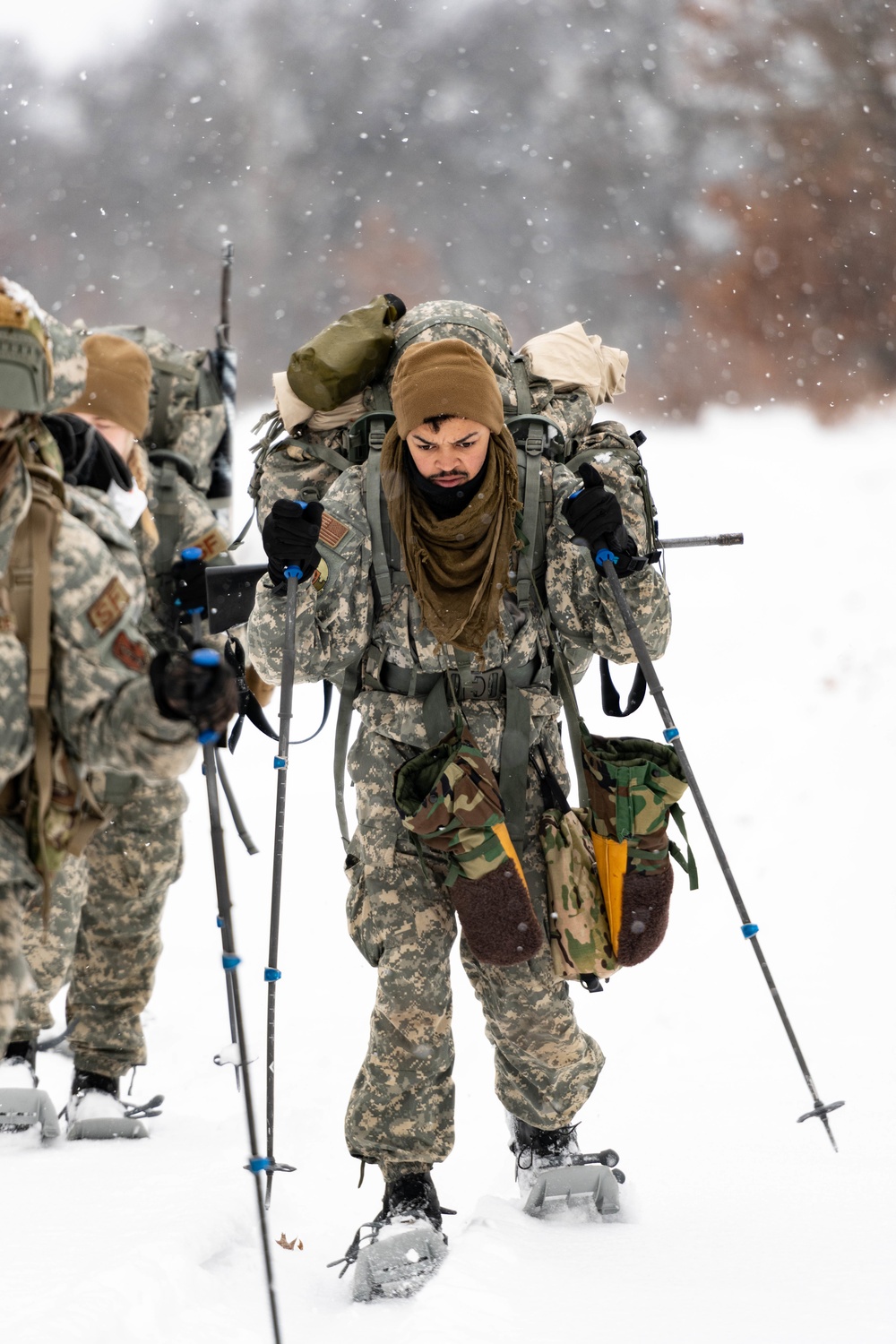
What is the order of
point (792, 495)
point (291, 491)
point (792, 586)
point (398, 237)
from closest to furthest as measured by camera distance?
point (291, 491) → point (792, 586) → point (792, 495) → point (398, 237)

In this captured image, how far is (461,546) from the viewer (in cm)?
389

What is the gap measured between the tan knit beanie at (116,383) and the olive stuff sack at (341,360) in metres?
0.92

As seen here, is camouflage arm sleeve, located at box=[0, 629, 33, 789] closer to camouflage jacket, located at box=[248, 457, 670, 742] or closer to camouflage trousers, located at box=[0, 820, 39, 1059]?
camouflage trousers, located at box=[0, 820, 39, 1059]

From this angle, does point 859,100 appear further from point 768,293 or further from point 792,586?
point 792,586

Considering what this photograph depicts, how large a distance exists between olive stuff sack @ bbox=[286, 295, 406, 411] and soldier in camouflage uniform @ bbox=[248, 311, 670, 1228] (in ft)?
0.73

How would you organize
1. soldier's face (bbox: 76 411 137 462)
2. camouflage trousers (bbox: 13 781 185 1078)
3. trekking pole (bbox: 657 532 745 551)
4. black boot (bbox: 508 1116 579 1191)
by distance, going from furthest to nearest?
camouflage trousers (bbox: 13 781 185 1078) < soldier's face (bbox: 76 411 137 462) < black boot (bbox: 508 1116 579 1191) < trekking pole (bbox: 657 532 745 551)

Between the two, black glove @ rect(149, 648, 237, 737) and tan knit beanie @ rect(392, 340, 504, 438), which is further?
tan knit beanie @ rect(392, 340, 504, 438)

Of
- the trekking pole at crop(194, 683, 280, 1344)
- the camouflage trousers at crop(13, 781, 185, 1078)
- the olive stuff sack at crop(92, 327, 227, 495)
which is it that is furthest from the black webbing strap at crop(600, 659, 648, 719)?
the olive stuff sack at crop(92, 327, 227, 495)

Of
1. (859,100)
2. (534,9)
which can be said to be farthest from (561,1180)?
(534,9)

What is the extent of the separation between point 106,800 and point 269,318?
46.5 feet

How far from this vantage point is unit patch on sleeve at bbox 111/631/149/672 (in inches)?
107

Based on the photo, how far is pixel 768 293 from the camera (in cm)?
1580

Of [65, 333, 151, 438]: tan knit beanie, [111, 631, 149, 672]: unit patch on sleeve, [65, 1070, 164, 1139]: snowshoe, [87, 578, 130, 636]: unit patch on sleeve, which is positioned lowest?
[65, 1070, 164, 1139]: snowshoe

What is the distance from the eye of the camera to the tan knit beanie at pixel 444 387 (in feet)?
12.1
